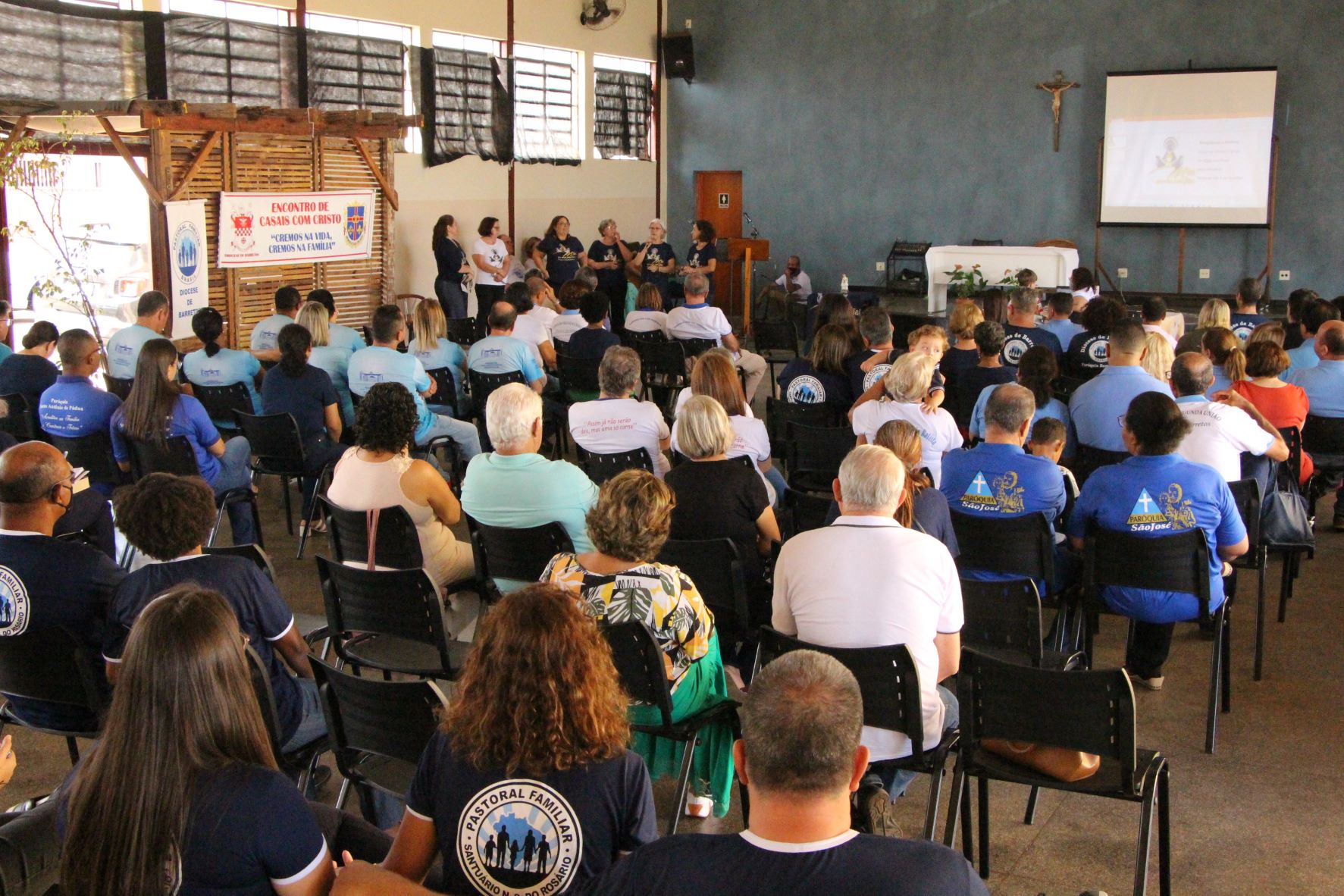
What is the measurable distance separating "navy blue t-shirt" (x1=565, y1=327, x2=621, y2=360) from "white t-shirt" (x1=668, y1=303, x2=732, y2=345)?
98 centimetres

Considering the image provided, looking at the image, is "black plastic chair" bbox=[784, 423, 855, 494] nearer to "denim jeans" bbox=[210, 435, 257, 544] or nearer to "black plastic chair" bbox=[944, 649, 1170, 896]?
"denim jeans" bbox=[210, 435, 257, 544]

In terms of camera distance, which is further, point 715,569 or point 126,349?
point 126,349

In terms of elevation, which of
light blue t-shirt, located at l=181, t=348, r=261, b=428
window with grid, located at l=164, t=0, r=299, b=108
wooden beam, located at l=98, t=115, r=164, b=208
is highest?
window with grid, located at l=164, t=0, r=299, b=108

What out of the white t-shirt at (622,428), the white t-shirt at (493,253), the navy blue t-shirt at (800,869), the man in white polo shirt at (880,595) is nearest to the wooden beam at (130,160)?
the white t-shirt at (493,253)

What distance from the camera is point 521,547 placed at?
4.08 metres

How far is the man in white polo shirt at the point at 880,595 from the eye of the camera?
10.3 feet

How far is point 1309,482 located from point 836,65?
11.4 meters

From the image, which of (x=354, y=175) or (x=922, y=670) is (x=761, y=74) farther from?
(x=922, y=670)

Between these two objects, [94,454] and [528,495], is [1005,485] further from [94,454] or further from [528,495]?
[94,454]

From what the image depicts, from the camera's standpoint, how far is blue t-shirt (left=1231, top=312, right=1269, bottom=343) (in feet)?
27.3

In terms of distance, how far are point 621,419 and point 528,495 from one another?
4.09 feet

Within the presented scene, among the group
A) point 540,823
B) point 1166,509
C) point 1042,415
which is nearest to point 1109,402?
point 1042,415

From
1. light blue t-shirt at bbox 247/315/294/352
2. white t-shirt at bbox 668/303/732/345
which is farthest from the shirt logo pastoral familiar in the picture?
white t-shirt at bbox 668/303/732/345

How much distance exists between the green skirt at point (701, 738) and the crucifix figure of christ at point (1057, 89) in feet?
43.0
